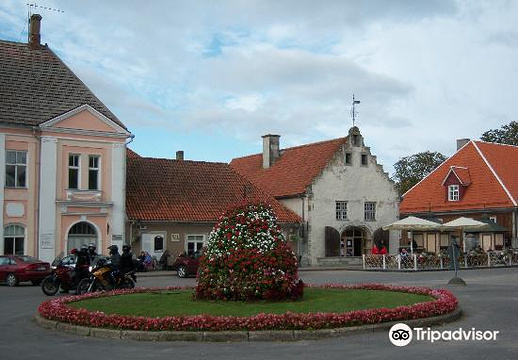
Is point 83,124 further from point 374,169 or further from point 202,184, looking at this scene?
point 374,169

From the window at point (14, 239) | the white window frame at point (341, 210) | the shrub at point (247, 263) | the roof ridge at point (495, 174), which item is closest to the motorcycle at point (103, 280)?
the shrub at point (247, 263)

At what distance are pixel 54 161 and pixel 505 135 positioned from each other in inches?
1922

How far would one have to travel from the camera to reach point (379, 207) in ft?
171

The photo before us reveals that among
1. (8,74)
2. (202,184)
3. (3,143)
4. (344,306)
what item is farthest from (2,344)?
(202,184)

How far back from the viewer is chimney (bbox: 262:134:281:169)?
56.6m

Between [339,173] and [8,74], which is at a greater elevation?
[8,74]

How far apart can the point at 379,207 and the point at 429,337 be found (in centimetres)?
3958

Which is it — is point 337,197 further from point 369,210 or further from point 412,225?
point 412,225

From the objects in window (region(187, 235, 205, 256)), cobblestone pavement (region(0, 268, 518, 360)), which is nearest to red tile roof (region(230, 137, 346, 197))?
window (region(187, 235, 205, 256))

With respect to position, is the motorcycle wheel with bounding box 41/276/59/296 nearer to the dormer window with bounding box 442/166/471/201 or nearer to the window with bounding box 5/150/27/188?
the window with bounding box 5/150/27/188

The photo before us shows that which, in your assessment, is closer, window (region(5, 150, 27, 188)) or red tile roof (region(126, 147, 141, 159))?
window (region(5, 150, 27, 188))

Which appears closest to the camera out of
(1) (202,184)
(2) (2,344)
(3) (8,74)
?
(2) (2,344)

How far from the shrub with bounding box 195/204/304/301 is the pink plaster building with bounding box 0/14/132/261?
22076 mm

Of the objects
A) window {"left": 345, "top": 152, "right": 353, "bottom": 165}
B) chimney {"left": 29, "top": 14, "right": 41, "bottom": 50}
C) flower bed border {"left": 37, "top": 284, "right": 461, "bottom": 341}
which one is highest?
chimney {"left": 29, "top": 14, "right": 41, "bottom": 50}
